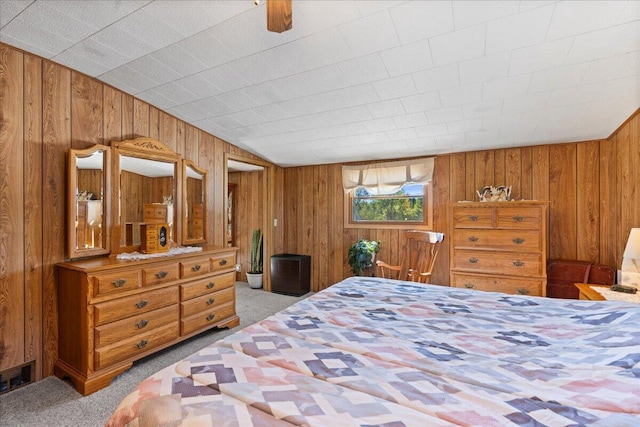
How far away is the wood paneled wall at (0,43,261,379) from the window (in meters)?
3.09

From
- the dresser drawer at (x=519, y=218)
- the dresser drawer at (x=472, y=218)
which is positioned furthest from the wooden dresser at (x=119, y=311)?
the dresser drawer at (x=519, y=218)

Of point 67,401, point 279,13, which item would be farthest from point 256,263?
point 279,13

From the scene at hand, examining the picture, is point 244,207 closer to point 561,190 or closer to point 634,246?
point 561,190

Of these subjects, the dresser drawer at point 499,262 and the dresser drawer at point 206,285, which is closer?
the dresser drawer at point 206,285

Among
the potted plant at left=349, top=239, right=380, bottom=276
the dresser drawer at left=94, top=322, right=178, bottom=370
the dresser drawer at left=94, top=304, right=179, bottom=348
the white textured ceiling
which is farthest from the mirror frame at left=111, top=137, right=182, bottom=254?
the potted plant at left=349, top=239, right=380, bottom=276

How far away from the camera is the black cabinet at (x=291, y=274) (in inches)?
175

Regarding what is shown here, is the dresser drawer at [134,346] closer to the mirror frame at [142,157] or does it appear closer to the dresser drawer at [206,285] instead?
the dresser drawer at [206,285]

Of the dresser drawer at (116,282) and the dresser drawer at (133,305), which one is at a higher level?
the dresser drawer at (116,282)

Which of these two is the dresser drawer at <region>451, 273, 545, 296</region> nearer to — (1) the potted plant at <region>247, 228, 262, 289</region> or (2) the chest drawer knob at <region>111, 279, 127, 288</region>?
(1) the potted plant at <region>247, 228, 262, 289</region>

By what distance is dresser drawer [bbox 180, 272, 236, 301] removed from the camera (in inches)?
107

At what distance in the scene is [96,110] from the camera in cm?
254

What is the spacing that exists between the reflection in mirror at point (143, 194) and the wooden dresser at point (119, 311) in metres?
0.40

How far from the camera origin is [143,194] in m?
2.87

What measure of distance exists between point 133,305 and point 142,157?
1.42 m
